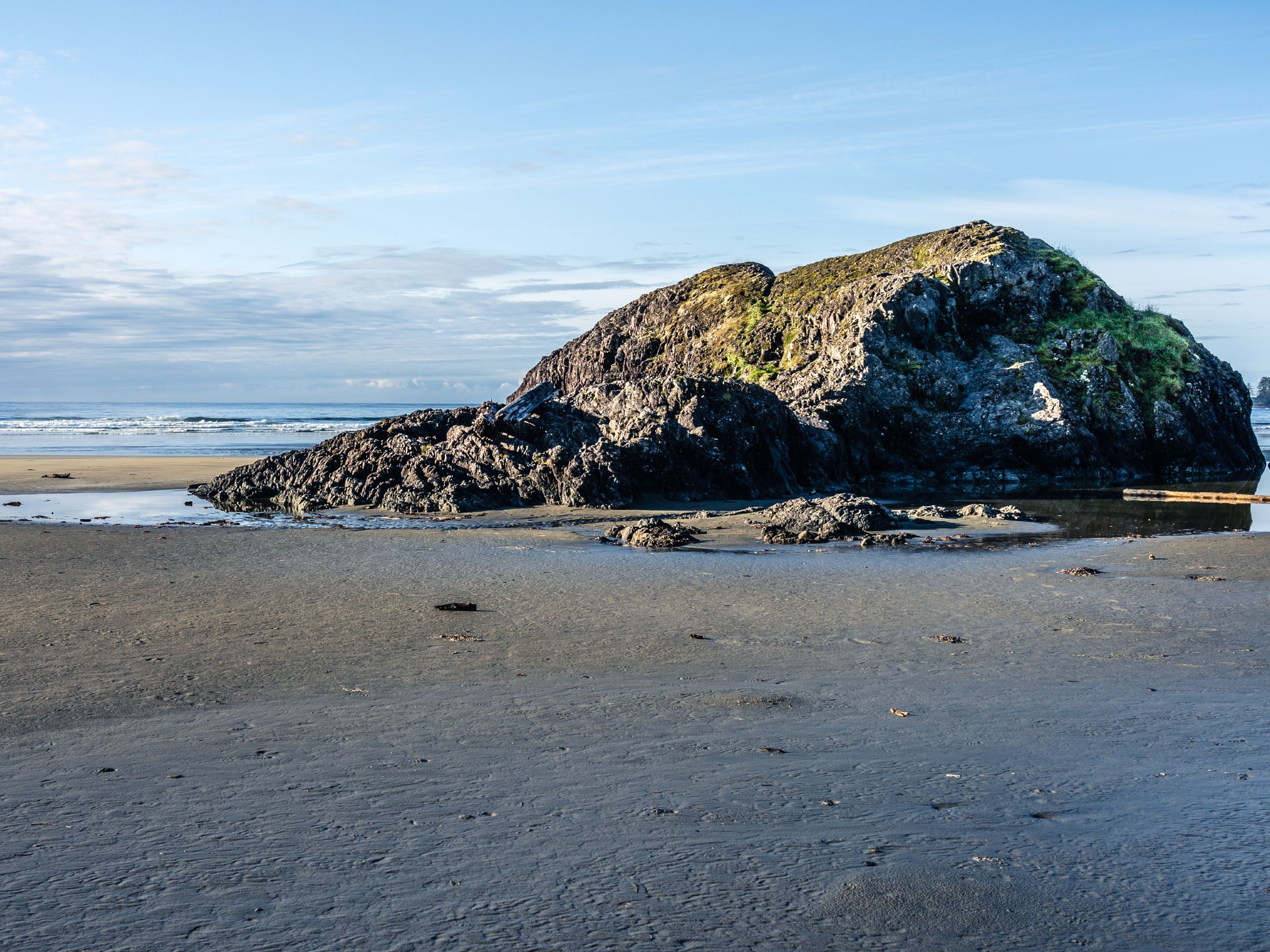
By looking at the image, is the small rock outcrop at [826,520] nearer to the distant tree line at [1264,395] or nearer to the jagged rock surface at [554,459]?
the jagged rock surface at [554,459]

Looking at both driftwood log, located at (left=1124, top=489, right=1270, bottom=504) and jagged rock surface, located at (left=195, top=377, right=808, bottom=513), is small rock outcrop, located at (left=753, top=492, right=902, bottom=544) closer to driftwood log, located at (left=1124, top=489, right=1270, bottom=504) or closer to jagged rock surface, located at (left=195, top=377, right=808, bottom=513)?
jagged rock surface, located at (left=195, top=377, right=808, bottom=513)

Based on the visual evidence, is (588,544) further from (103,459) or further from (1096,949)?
(103,459)

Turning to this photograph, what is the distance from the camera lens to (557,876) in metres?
4.14

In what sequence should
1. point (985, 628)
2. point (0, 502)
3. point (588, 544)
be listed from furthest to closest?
point (0, 502) → point (588, 544) → point (985, 628)

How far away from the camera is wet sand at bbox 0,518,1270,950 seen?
3.86m

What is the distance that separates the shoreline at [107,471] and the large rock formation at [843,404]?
4.39 meters

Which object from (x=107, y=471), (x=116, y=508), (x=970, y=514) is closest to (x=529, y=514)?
(x=970, y=514)

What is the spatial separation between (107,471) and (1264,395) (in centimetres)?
14903

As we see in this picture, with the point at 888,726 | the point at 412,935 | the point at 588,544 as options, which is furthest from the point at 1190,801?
the point at 588,544

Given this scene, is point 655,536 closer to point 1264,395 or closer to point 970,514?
point 970,514

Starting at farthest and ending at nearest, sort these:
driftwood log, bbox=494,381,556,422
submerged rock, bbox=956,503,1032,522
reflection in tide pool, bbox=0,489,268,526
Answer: driftwood log, bbox=494,381,556,422 < submerged rock, bbox=956,503,1032,522 < reflection in tide pool, bbox=0,489,268,526

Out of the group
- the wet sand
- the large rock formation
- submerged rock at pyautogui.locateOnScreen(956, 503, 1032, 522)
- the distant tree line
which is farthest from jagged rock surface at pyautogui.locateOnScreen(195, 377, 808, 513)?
the distant tree line

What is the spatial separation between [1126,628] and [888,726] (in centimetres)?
432

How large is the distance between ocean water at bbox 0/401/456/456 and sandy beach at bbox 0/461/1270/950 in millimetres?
34424
